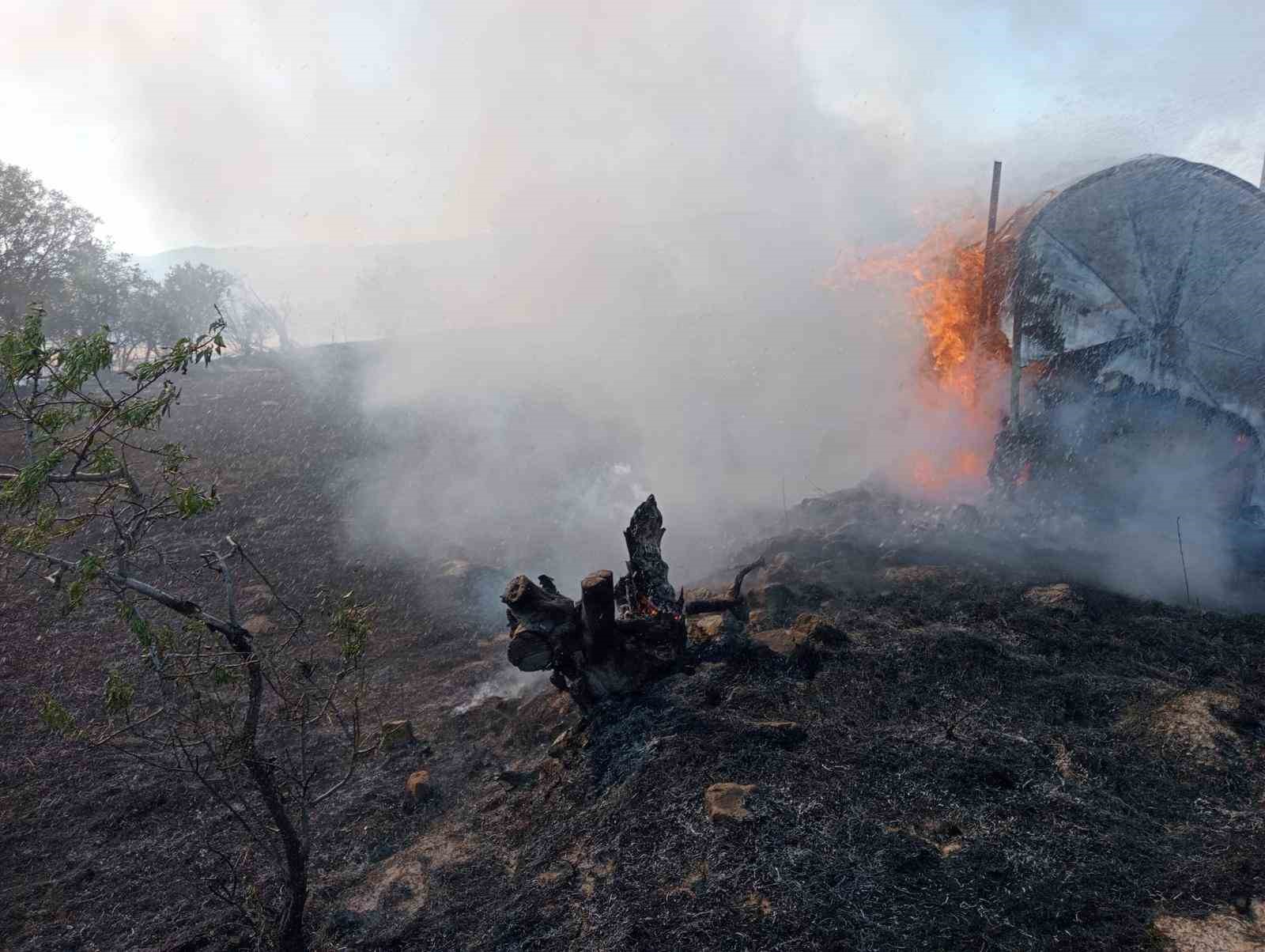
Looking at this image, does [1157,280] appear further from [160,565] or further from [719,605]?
[160,565]

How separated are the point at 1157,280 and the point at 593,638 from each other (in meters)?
13.2

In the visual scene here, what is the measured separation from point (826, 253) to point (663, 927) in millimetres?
36645

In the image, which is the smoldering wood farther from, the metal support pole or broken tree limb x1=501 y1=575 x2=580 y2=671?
the metal support pole

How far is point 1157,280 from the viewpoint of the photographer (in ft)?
45.4

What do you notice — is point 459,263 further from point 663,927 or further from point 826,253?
point 663,927

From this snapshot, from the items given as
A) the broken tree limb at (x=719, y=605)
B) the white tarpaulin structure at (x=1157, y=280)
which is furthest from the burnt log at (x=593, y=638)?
the white tarpaulin structure at (x=1157, y=280)

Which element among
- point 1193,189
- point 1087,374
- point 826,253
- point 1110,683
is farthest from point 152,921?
point 826,253

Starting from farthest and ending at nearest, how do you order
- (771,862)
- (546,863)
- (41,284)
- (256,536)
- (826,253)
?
(826,253) → (41,284) → (256,536) → (546,863) → (771,862)

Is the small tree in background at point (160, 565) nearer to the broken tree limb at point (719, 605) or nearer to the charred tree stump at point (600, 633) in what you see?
the charred tree stump at point (600, 633)

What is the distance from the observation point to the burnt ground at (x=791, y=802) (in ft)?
18.7

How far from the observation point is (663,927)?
5.68m

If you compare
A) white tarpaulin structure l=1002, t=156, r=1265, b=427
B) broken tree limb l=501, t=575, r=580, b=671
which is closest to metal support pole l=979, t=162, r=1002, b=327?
white tarpaulin structure l=1002, t=156, r=1265, b=427

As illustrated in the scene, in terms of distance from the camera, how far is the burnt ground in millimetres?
5695

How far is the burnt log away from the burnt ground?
36 centimetres
